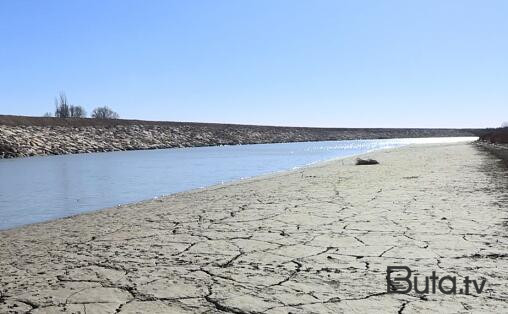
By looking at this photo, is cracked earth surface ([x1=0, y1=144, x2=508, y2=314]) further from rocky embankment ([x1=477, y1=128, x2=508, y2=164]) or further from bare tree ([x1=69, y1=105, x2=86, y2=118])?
bare tree ([x1=69, y1=105, x2=86, y2=118])

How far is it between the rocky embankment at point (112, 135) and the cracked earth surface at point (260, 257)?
35.4 meters

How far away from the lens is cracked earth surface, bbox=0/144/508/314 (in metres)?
3.54

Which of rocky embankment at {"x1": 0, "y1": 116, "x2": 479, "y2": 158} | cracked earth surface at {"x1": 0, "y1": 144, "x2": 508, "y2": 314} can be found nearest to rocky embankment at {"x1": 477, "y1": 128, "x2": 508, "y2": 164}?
cracked earth surface at {"x1": 0, "y1": 144, "x2": 508, "y2": 314}

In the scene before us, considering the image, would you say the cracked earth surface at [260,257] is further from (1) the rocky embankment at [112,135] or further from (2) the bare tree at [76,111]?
(2) the bare tree at [76,111]

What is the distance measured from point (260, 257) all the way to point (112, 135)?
2285 inches

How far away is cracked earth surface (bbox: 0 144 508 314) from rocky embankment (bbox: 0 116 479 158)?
35.4 m

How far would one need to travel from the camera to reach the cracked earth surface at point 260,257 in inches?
139

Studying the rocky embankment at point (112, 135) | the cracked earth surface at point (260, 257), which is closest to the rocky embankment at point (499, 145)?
the cracked earth surface at point (260, 257)

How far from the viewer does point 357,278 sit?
4016 millimetres

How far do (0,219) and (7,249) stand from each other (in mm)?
3836

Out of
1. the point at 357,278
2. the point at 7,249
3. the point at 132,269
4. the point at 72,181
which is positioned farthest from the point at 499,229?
the point at 72,181

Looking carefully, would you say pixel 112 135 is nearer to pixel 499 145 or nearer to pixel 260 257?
pixel 499 145

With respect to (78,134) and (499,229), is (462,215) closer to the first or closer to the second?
(499,229)

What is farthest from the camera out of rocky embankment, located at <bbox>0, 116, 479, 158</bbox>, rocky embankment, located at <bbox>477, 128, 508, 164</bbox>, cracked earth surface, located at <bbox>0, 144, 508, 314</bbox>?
rocky embankment, located at <bbox>0, 116, 479, 158</bbox>
